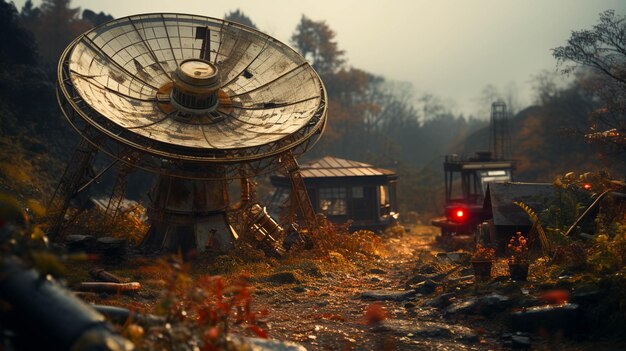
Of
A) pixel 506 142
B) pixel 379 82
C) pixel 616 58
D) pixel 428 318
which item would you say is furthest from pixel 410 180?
pixel 379 82

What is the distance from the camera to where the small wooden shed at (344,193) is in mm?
35438

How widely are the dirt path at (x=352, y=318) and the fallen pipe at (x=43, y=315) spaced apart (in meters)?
5.51

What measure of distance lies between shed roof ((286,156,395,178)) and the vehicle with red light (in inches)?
210

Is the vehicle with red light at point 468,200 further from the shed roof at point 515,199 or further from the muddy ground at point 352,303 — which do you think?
the muddy ground at point 352,303

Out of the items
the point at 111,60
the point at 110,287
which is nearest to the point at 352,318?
the point at 110,287

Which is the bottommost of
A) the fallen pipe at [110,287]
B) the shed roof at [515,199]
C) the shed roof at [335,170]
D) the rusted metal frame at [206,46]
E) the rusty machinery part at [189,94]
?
the fallen pipe at [110,287]

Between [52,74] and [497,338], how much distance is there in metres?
45.8

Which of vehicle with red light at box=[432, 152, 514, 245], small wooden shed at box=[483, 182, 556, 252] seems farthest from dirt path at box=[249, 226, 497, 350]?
vehicle with red light at box=[432, 152, 514, 245]

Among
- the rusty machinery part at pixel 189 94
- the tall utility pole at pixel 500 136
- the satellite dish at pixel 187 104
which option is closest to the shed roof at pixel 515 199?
the rusty machinery part at pixel 189 94

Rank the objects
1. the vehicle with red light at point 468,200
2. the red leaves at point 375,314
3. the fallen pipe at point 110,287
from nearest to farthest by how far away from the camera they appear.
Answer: the red leaves at point 375,314 < the fallen pipe at point 110,287 < the vehicle with red light at point 468,200

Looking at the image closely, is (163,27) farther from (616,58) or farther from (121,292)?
(616,58)

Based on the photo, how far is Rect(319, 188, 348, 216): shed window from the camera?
35.9 metres

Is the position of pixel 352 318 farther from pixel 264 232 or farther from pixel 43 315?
pixel 264 232

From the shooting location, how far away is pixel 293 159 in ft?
73.5
